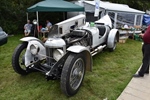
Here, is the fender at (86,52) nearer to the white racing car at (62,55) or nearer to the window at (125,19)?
the white racing car at (62,55)

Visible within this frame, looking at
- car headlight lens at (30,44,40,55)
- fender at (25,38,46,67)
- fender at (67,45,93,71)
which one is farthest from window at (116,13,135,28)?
car headlight lens at (30,44,40,55)

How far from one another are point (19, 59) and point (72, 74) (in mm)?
1444

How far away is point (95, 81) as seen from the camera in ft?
12.5

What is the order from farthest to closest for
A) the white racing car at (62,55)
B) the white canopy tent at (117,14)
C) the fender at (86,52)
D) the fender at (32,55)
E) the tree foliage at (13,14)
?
the white canopy tent at (117,14) → the tree foliage at (13,14) → the fender at (32,55) → the fender at (86,52) → the white racing car at (62,55)

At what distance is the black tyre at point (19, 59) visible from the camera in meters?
3.65

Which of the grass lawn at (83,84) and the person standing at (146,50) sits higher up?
the person standing at (146,50)

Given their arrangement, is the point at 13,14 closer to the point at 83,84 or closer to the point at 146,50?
the point at 83,84

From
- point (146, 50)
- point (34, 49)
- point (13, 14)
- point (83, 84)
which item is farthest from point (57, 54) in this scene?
point (13, 14)

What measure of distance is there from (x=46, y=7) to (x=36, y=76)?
5298 mm

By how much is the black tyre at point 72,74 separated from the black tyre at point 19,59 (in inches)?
51.0

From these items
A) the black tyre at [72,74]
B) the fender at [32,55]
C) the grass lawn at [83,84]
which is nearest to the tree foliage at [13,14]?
the grass lawn at [83,84]

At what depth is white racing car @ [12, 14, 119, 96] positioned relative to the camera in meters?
3.03

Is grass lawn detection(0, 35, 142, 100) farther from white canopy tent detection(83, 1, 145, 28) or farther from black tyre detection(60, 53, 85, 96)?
white canopy tent detection(83, 1, 145, 28)

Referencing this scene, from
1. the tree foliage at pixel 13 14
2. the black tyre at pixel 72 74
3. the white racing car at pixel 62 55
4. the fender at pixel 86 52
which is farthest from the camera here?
the tree foliage at pixel 13 14
